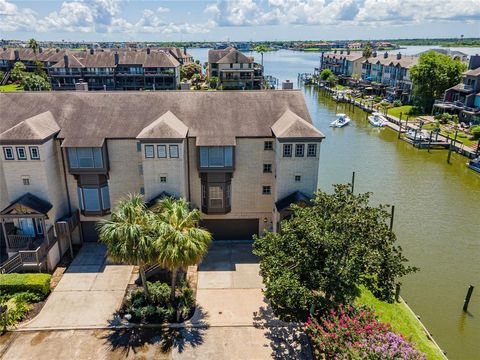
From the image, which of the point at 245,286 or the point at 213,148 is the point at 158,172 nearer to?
the point at 213,148

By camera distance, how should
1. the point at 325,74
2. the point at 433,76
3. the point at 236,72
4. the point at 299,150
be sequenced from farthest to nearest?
the point at 325,74 < the point at 236,72 < the point at 433,76 < the point at 299,150

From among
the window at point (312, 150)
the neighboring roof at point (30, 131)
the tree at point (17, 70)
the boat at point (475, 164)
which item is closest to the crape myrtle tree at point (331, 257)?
the window at point (312, 150)

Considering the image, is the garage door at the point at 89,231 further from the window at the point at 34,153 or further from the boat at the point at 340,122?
the boat at the point at 340,122

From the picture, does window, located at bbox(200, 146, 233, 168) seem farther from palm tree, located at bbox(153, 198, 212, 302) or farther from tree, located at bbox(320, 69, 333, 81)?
tree, located at bbox(320, 69, 333, 81)

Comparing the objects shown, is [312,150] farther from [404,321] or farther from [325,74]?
[325,74]

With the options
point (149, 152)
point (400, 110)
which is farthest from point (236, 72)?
point (149, 152)

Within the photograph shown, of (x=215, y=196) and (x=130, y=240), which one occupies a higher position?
(x=130, y=240)
